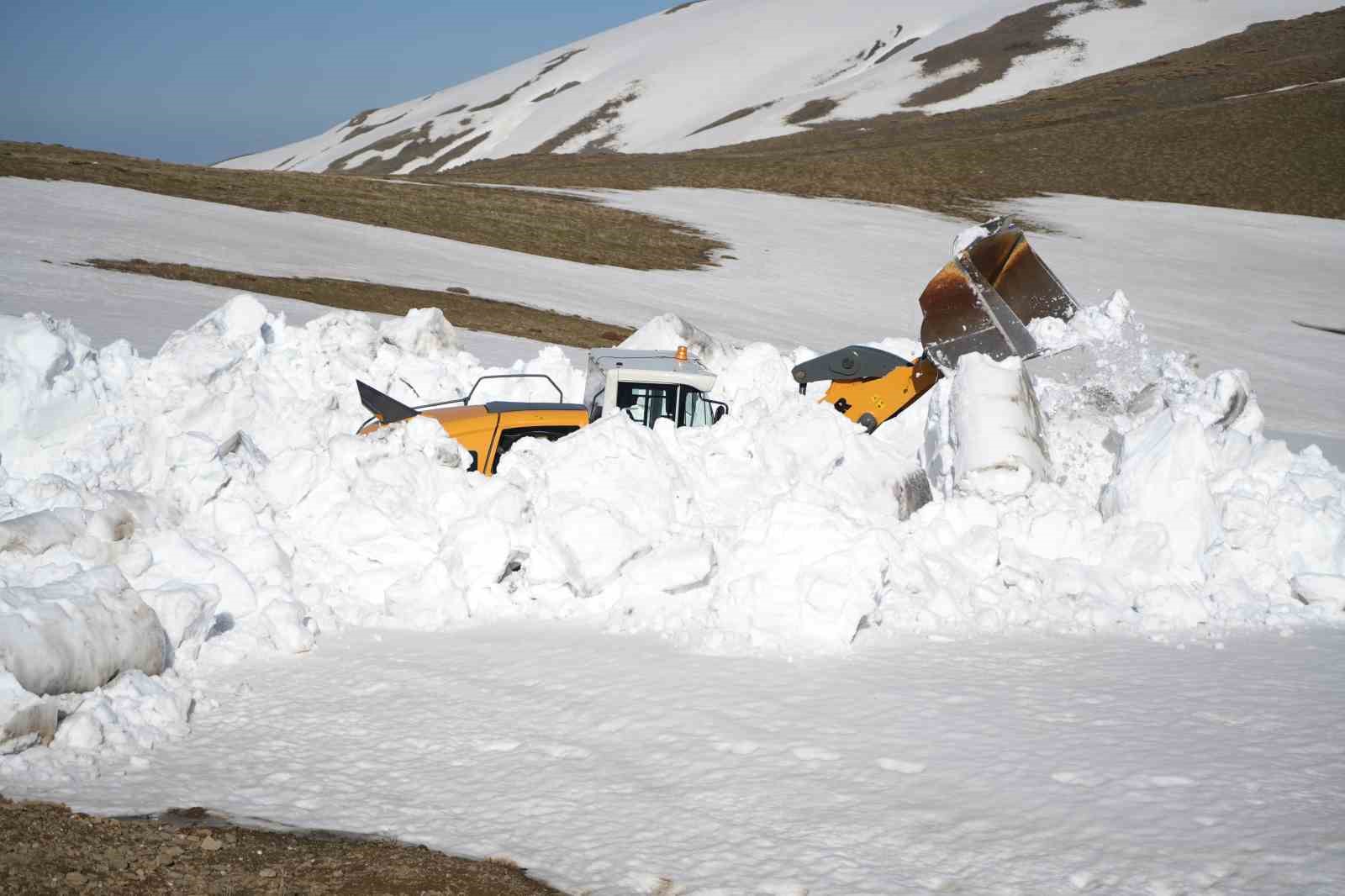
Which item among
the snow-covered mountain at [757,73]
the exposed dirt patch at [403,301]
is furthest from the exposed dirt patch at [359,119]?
the exposed dirt patch at [403,301]

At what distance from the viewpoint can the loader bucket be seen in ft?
39.3

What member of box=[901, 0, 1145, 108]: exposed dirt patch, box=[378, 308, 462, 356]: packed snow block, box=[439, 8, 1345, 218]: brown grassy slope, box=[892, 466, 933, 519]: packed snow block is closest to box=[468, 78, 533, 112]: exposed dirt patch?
box=[901, 0, 1145, 108]: exposed dirt patch

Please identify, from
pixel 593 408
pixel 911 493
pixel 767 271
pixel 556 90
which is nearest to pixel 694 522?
pixel 911 493

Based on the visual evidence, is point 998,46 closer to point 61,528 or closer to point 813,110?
point 813,110

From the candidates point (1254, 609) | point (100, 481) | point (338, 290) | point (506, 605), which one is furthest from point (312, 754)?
point (338, 290)

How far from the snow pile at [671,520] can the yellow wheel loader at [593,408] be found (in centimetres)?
56

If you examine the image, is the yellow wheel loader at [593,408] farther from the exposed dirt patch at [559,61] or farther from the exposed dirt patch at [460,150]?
the exposed dirt patch at [559,61]

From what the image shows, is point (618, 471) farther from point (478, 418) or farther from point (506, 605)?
point (478, 418)

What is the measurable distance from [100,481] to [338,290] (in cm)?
1660

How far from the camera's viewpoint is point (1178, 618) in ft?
31.6

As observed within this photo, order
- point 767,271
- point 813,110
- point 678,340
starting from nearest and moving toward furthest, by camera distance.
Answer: point 678,340 → point 767,271 → point 813,110

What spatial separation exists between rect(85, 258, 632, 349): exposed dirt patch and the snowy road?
16.1 metres

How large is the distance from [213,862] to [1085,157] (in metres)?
63.1

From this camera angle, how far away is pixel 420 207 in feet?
134
